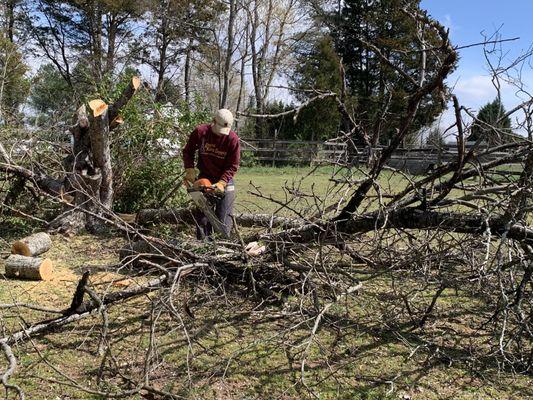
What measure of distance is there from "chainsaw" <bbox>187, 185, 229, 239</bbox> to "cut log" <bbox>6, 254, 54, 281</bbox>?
137cm

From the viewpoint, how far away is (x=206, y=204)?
4.75 m

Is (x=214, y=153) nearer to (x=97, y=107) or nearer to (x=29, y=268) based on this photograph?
(x=97, y=107)

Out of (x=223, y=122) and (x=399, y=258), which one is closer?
(x=399, y=258)

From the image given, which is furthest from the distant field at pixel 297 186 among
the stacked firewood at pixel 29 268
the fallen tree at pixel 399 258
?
the stacked firewood at pixel 29 268

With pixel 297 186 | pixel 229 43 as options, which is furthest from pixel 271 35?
pixel 297 186

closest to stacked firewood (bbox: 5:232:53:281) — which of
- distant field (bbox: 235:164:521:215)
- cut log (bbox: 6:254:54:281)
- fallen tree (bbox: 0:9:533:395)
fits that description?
cut log (bbox: 6:254:54:281)

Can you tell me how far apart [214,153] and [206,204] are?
2.12ft

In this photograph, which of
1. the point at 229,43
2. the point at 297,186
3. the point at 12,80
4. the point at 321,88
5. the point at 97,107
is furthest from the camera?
the point at 229,43

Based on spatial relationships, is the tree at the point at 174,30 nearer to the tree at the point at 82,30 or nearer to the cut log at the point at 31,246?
the tree at the point at 82,30

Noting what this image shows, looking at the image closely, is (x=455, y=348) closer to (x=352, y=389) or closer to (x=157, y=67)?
(x=352, y=389)

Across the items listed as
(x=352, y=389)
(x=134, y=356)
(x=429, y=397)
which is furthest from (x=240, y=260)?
(x=429, y=397)

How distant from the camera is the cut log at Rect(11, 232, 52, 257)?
5109 mm

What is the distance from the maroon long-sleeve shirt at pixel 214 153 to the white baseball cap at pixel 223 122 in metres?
0.07

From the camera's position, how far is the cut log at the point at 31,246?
5.11m
